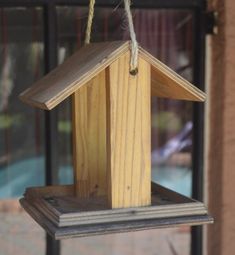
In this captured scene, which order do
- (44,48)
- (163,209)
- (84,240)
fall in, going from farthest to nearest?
→ 1. (84,240)
2. (44,48)
3. (163,209)

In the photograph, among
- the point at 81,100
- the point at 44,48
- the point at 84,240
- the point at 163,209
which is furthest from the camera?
the point at 84,240

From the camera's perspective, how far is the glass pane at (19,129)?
7.78 ft

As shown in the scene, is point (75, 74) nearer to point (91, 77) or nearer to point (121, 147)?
point (91, 77)

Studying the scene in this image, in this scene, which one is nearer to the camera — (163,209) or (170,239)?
(163,209)

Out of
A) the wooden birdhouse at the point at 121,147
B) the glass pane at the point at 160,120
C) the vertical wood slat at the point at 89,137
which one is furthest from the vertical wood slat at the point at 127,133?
the glass pane at the point at 160,120

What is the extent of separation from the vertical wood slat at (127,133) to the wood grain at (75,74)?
0.09ft

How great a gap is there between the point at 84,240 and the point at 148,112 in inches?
50.4

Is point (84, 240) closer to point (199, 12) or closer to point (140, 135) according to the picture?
point (199, 12)

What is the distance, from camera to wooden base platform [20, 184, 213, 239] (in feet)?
4.05

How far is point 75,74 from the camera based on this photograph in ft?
4.27

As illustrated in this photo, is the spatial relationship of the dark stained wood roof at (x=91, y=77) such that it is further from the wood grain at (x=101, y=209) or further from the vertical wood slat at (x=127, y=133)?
the wood grain at (x=101, y=209)

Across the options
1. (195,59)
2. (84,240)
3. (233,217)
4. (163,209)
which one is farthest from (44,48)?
(163,209)

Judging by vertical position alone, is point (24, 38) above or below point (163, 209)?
above

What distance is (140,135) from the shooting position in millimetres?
1346
